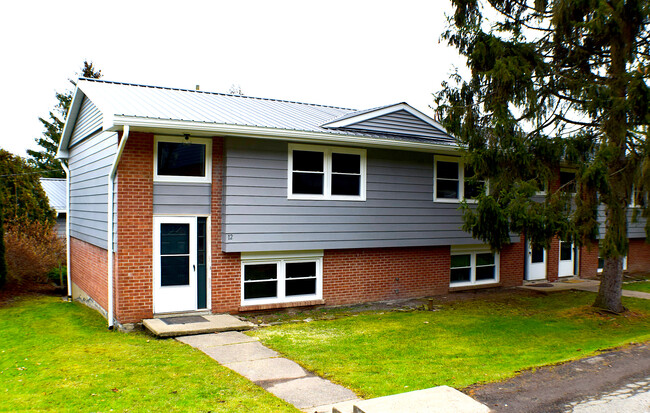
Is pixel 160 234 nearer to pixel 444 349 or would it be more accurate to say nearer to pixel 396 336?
pixel 396 336

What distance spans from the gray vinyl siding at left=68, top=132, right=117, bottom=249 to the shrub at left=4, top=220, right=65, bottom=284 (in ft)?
5.31

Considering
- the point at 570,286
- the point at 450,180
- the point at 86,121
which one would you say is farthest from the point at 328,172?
the point at 570,286

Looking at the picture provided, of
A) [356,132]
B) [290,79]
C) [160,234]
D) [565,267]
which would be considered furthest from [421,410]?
[290,79]

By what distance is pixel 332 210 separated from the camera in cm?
1132

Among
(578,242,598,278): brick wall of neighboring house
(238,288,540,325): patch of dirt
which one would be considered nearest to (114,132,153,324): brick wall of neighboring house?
(238,288,540,325): patch of dirt

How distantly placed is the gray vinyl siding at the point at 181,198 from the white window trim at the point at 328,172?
185cm

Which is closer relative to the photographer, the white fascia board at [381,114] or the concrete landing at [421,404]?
the concrete landing at [421,404]

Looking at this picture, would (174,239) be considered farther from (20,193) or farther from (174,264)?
(20,193)

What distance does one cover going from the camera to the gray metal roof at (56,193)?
21.8m

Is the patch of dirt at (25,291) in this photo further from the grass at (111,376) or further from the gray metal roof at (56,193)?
the gray metal roof at (56,193)

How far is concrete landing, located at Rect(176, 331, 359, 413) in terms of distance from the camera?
577cm

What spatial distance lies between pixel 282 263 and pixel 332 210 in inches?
66.7

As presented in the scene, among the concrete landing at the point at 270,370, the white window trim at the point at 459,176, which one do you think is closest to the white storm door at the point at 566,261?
the white window trim at the point at 459,176

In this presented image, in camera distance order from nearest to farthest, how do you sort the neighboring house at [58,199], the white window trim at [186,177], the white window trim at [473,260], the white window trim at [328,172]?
the white window trim at [186,177] → the white window trim at [328,172] → the white window trim at [473,260] → the neighboring house at [58,199]
